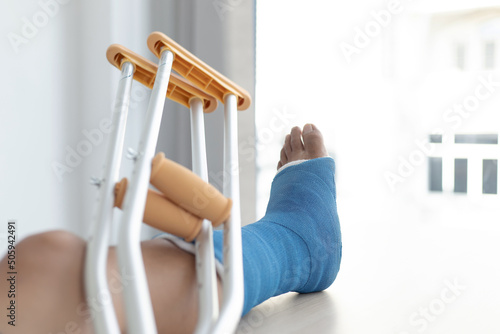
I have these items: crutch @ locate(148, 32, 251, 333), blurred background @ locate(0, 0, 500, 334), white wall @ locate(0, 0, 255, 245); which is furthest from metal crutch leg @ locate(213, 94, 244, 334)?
white wall @ locate(0, 0, 255, 245)

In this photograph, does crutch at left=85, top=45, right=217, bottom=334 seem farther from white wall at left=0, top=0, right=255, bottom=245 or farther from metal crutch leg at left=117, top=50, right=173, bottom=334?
white wall at left=0, top=0, right=255, bottom=245

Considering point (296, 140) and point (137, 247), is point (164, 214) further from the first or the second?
point (296, 140)

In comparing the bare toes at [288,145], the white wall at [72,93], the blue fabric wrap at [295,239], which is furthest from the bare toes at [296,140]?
the white wall at [72,93]

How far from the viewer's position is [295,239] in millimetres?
790

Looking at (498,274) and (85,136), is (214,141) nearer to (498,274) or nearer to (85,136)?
(85,136)

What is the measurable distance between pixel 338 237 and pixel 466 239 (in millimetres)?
642

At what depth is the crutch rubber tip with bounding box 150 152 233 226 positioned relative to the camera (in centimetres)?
53

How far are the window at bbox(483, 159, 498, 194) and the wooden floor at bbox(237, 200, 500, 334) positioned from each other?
357mm

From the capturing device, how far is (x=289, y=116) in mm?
1710

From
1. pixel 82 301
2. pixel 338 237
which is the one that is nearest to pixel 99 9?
pixel 338 237

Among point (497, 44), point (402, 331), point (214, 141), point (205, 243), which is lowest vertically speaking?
point (402, 331)

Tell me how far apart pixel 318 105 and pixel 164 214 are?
1.22 metres

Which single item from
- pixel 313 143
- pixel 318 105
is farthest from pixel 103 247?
pixel 318 105

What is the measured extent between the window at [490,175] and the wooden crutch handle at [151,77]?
3.81ft
